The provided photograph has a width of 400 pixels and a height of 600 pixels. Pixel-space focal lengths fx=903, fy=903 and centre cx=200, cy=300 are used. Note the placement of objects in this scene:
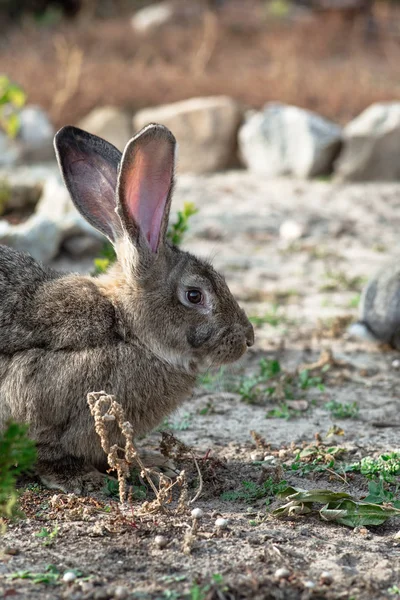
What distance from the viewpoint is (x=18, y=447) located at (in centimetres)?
307

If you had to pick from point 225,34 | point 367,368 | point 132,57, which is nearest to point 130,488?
point 367,368

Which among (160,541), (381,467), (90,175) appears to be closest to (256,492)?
(381,467)

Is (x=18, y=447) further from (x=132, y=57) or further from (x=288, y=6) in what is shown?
(x=288, y=6)

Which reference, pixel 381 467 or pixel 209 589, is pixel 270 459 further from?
pixel 209 589

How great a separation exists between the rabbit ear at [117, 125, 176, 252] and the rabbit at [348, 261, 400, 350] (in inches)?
107

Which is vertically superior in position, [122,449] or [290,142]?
[290,142]

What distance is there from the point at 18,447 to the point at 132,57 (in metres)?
13.5

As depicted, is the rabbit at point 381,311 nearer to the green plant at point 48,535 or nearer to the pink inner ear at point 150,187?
the pink inner ear at point 150,187

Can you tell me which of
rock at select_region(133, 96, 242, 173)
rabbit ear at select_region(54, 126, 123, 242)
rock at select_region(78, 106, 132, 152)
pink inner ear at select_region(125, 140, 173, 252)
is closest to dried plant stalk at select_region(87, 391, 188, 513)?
pink inner ear at select_region(125, 140, 173, 252)

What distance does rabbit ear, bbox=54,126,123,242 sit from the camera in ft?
14.7

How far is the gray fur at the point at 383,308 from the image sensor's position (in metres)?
6.61

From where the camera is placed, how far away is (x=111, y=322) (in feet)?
14.1

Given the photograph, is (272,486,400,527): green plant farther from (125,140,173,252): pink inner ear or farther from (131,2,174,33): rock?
(131,2,174,33): rock

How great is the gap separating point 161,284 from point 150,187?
469mm
